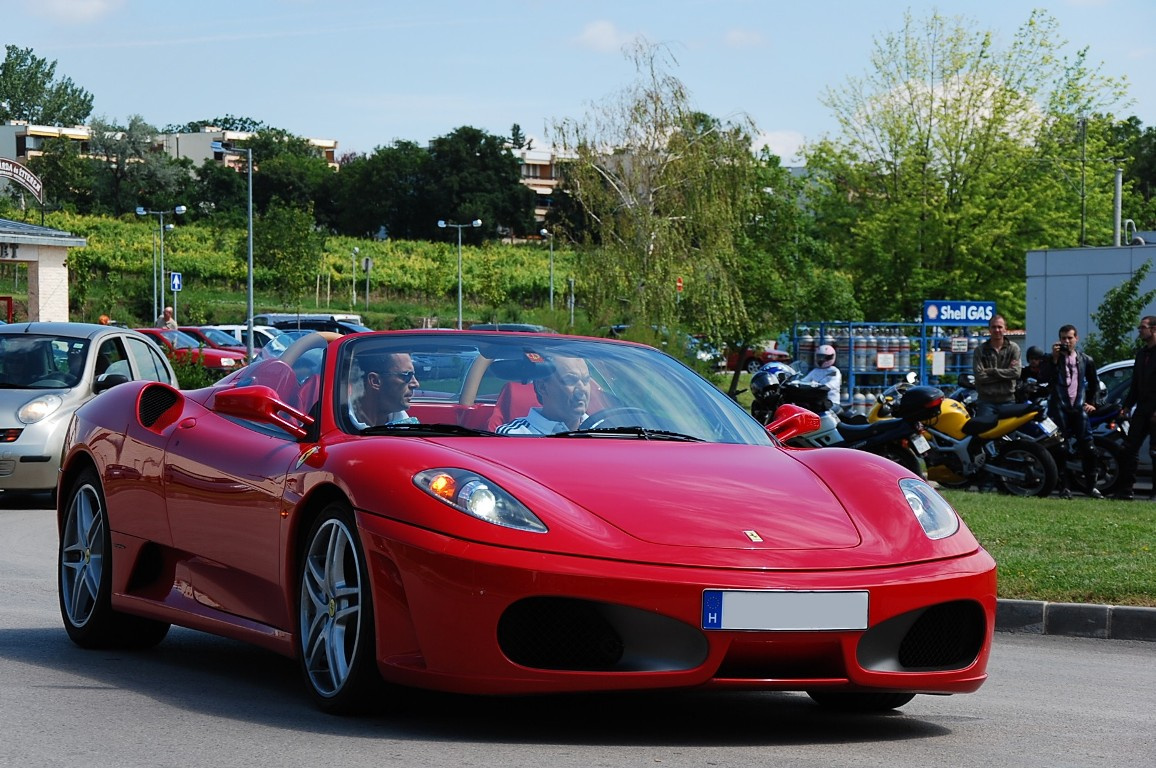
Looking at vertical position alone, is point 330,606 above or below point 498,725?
above

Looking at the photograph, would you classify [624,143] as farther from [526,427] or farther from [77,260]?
[526,427]

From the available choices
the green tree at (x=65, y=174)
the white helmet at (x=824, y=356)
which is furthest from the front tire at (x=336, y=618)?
the green tree at (x=65, y=174)

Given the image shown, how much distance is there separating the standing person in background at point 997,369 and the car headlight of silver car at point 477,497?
1360 centimetres

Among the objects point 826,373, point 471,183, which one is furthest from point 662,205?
point 471,183

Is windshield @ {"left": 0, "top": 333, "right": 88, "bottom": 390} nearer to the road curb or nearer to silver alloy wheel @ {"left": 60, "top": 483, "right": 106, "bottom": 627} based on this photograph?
silver alloy wheel @ {"left": 60, "top": 483, "right": 106, "bottom": 627}

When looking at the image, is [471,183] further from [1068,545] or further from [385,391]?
[385,391]

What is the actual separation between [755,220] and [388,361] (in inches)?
1684

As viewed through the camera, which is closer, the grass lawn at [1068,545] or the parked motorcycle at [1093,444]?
the grass lawn at [1068,545]

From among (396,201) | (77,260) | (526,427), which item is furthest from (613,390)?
(396,201)

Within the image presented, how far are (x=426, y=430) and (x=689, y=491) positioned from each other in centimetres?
98

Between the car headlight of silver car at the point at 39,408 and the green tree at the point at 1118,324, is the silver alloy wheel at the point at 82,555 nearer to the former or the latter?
the car headlight of silver car at the point at 39,408

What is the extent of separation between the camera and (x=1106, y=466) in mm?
17750

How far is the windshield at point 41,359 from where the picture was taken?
15.4 meters

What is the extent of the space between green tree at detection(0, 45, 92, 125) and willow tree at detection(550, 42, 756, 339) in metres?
126
